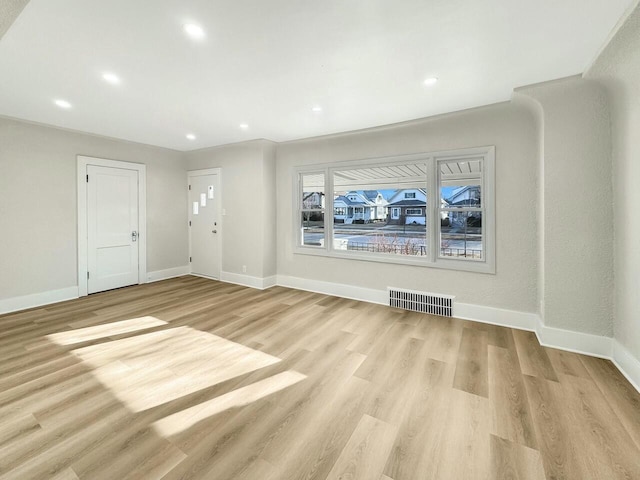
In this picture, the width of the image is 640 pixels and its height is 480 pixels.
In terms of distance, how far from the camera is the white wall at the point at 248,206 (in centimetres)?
521

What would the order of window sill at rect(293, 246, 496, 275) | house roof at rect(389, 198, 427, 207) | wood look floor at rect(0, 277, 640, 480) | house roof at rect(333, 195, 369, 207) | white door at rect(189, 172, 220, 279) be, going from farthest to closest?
1. white door at rect(189, 172, 220, 279)
2. house roof at rect(333, 195, 369, 207)
3. house roof at rect(389, 198, 427, 207)
4. window sill at rect(293, 246, 496, 275)
5. wood look floor at rect(0, 277, 640, 480)

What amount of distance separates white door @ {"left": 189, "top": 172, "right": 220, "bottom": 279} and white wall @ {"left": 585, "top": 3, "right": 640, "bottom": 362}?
18.7 feet

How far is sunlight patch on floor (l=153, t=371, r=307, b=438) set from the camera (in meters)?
1.81

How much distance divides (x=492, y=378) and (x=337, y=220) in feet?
10.6

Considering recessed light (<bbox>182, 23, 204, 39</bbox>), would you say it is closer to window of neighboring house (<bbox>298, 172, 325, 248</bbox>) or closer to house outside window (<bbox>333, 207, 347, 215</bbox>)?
window of neighboring house (<bbox>298, 172, 325, 248</bbox>)

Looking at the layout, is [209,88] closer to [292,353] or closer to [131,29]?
[131,29]

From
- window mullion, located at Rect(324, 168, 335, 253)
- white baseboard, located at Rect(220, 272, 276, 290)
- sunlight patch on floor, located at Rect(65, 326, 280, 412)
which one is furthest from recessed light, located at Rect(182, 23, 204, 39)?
white baseboard, located at Rect(220, 272, 276, 290)

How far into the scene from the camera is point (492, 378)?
237cm

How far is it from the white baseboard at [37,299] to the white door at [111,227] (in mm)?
287

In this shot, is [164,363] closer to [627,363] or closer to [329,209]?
[329,209]

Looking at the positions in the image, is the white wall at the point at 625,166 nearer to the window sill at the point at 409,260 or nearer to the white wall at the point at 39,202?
the window sill at the point at 409,260

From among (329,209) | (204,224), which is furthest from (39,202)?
(329,209)

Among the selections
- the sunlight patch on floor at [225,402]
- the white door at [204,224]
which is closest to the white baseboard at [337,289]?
the white door at [204,224]

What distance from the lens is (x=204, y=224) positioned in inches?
238
